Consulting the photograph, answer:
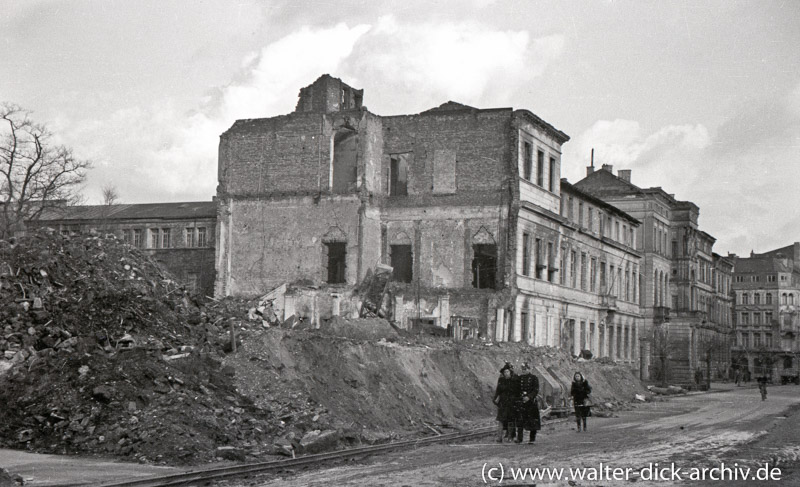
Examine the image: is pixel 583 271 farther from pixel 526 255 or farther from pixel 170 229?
pixel 170 229

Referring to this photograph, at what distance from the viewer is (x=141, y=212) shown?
59.4 m

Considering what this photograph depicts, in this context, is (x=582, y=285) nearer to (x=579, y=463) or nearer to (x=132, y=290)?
(x=132, y=290)

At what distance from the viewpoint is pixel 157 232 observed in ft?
190

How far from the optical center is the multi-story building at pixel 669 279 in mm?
71438

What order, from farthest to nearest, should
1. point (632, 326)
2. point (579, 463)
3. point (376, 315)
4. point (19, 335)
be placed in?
1. point (632, 326)
2. point (376, 315)
3. point (19, 335)
4. point (579, 463)

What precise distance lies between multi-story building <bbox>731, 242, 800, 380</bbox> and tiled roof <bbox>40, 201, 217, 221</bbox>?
246 feet

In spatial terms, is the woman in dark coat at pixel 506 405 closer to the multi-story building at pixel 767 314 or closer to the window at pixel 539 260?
the window at pixel 539 260

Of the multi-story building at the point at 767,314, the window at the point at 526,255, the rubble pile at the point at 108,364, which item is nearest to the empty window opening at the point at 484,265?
the window at the point at 526,255

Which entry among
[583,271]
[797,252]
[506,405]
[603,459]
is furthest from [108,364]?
[797,252]

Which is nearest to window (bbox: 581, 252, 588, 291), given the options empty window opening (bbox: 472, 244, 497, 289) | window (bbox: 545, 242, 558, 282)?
window (bbox: 545, 242, 558, 282)

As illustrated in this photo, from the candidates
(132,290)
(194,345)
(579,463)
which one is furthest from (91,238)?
(579,463)

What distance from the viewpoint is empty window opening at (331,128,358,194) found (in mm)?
44438

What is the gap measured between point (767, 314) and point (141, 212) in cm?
8620

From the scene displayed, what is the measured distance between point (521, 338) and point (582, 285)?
436 inches
